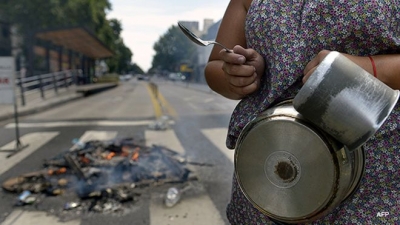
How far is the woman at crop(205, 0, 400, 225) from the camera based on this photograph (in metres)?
0.83

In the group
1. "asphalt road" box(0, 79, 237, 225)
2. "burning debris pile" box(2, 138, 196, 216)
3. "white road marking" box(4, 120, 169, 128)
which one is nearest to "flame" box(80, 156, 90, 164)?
"burning debris pile" box(2, 138, 196, 216)

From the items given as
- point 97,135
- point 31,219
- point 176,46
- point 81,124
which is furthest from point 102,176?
point 176,46

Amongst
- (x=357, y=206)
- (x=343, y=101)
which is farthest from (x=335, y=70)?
(x=357, y=206)

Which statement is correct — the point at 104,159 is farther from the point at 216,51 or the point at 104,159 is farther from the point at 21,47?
the point at 21,47

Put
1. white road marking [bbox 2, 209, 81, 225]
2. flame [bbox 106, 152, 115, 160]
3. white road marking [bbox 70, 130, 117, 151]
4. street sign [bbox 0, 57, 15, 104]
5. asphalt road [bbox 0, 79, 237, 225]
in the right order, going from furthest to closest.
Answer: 1. white road marking [bbox 70, 130, 117, 151]
2. street sign [bbox 0, 57, 15, 104]
3. flame [bbox 106, 152, 115, 160]
4. asphalt road [bbox 0, 79, 237, 225]
5. white road marking [bbox 2, 209, 81, 225]

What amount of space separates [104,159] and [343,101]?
4.04m

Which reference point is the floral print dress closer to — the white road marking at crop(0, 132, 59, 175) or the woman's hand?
the woman's hand

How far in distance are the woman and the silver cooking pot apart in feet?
0.27

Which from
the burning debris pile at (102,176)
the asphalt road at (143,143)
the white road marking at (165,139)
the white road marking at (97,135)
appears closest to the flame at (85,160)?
the burning debris pile at (102,176)

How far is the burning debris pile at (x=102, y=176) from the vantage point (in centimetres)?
329

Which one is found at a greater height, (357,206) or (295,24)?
(295,24)

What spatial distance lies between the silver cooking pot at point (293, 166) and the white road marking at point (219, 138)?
3.90 metres

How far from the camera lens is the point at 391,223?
88 centimetres

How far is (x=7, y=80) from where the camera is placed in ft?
17.7
